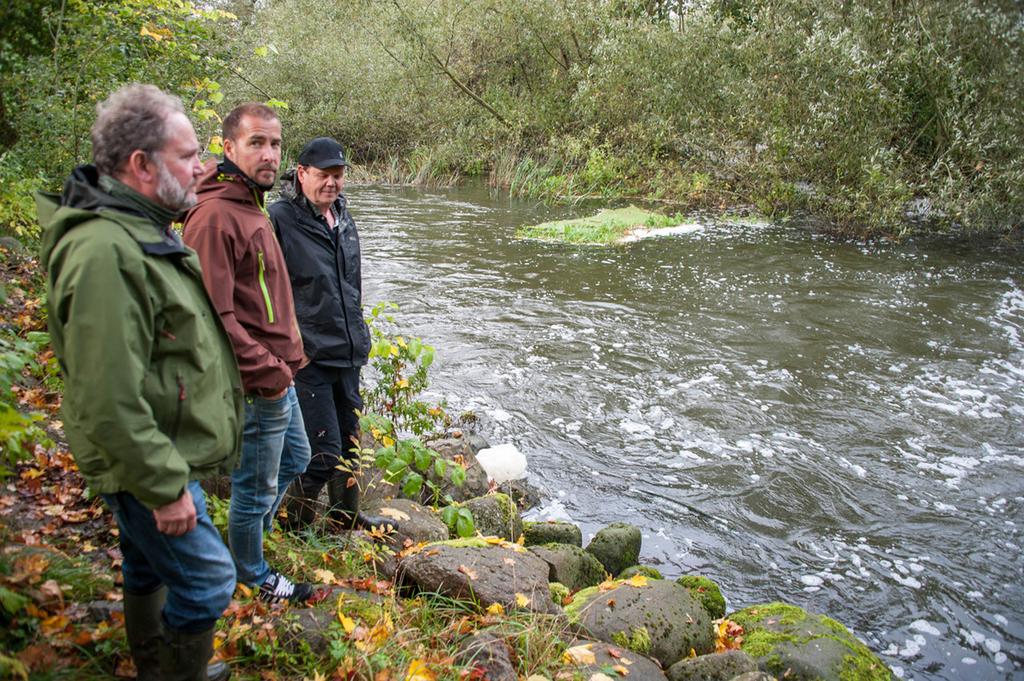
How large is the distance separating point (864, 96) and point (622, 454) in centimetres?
1147

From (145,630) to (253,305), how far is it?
49.7 inches

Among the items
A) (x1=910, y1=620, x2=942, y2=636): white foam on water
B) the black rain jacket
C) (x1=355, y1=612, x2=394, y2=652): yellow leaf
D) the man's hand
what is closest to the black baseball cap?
the black rain jacket

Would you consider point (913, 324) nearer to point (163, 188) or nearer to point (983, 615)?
point (983, 615)

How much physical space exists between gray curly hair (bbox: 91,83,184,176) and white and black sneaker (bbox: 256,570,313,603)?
5.98 feet

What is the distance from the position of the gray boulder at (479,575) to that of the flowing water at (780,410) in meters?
1.76

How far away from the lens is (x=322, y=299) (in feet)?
12.7

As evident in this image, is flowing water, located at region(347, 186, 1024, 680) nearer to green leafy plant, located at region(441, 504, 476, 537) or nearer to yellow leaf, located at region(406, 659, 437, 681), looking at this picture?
green leafy plant, located at region(441, 504, 476, 537)

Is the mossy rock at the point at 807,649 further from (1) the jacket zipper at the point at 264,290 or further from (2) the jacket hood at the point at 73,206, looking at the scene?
(2) the jacket hood at the point at 73,206

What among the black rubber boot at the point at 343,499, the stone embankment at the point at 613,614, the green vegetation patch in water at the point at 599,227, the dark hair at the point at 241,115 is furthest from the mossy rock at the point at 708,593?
the green vegetation patch in water at the point at 599,227

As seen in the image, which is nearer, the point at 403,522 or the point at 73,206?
the point at 73,206

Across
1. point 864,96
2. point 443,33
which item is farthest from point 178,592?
point 443,33

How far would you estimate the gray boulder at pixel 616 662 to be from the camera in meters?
3.34

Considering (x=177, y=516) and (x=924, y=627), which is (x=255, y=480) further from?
(x=924, y=627)

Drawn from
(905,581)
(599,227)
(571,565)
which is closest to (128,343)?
(571,565)
